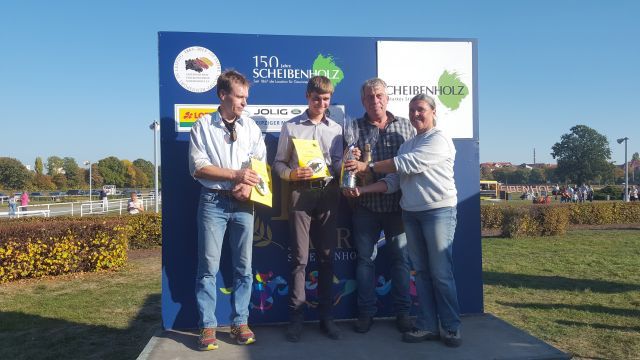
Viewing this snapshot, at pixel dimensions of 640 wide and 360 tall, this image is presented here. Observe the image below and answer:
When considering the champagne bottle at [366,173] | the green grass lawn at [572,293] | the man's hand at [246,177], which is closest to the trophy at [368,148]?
the champagne bottle at [366,173]

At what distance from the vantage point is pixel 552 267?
933 centimetres

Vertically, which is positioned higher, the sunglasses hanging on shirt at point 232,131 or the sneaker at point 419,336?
the sunglasses hanging on shirt at point 232,131

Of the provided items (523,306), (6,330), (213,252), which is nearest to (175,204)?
(213,252)

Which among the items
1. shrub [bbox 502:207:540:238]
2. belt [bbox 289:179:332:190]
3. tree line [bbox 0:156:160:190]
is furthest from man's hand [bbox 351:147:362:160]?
tree line [bbox 0:156:160:190]

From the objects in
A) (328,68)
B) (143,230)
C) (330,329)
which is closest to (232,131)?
(328,68)

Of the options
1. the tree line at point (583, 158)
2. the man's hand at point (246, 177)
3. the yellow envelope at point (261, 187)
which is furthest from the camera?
the tree line at point (583, 158)

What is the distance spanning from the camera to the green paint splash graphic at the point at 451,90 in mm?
4594

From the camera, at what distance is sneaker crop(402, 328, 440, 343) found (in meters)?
3.70

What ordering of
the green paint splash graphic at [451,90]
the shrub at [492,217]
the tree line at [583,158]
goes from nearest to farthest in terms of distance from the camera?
the green paint splash graphic at [451,90], the shrub at [492,217], the tree line at [583,158]

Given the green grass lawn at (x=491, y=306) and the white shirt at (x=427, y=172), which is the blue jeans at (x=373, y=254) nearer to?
the white shirt at (x=427, y=172)

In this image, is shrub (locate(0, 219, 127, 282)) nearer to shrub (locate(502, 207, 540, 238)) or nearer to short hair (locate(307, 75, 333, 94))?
short hair (locate(307, 75, 333, 94))

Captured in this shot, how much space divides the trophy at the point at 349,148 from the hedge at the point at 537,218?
9.80 m

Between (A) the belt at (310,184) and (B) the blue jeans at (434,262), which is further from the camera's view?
(A) the belt at (310,184)

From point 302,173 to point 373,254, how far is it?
0.96m
